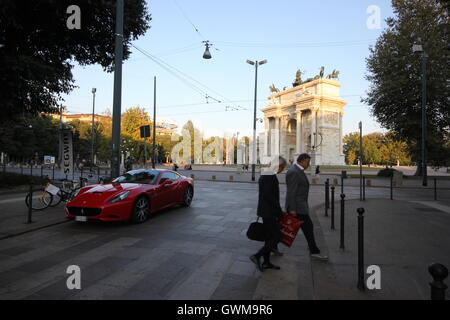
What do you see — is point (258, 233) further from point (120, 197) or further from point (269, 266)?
point (120, 197)

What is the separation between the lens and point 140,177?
8234mm

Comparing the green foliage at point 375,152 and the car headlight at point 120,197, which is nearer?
the car headlight at point 120,197

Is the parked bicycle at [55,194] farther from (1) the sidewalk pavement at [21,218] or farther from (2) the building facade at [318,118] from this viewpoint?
(2) the building facade at [318,118]

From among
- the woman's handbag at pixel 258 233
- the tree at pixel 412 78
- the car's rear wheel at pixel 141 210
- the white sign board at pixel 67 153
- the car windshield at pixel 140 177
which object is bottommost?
the car's rear wheel at pixel 141 210

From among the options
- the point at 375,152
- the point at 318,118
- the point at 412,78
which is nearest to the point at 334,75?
the point at 318,118

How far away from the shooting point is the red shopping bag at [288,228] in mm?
4262

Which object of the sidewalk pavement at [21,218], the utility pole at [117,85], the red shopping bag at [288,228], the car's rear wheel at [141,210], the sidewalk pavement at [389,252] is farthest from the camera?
the utility pole at [117,85]

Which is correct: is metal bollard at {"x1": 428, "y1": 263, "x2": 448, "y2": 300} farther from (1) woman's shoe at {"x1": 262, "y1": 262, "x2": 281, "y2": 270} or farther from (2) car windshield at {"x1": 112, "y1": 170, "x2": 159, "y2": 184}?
(2) car windshield at {"x1": 112, "y1": 170, "x2": 159, "y2": 184}

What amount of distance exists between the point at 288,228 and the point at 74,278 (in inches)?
121

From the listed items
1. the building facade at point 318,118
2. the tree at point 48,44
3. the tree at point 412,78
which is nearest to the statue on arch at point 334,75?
the building facade at point 318,118

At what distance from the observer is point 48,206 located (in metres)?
9.07

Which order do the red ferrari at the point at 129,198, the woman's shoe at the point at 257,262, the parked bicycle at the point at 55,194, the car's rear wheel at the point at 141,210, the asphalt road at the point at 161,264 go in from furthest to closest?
the parked bicycle at the point at 55,194 → the car's rear wheel at the point at 141,210 → the red ferrari at the point at 129,198 → the woman's shoe at the point at 257,262 → the asphalt road at the point at 161,264

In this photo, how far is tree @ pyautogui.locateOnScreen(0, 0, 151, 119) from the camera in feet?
33.9
